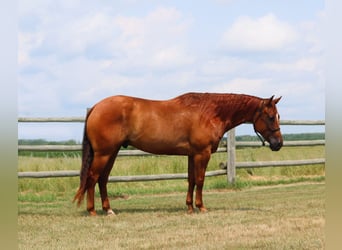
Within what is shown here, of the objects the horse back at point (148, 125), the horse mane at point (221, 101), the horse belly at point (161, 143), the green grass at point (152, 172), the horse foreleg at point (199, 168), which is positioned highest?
the horse mane at point (221, 101)

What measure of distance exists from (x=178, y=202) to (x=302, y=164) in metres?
5.00

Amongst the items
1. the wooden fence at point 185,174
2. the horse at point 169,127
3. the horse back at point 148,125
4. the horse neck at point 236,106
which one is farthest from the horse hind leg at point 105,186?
the wooden fence at point 185,174

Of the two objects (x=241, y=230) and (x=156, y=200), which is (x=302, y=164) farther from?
(x=241, y=230)

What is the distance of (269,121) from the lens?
764cm

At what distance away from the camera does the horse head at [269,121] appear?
7605 millimetres

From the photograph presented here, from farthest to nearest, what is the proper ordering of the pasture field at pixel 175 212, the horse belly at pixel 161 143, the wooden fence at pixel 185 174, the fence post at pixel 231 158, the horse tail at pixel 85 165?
the fence post at pixel 231 158 < the wooden fence at pixel 185 174 < the horse belly at pixel 161 143 < the horse tail at pixel 85 165 < the pasture field at pixel 175 212

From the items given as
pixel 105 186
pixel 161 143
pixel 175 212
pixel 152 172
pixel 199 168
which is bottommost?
pixel 175 212

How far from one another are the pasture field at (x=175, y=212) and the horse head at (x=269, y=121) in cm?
109

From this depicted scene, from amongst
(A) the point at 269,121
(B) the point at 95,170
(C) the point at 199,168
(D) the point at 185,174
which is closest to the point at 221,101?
(A) the point at 269,121

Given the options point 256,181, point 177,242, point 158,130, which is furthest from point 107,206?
point 256,181

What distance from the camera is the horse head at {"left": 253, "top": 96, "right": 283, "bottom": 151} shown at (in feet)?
25.0

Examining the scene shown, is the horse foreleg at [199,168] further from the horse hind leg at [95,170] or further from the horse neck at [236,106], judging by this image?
the horse hind leg at [95,170]

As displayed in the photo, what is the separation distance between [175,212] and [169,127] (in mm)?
1283

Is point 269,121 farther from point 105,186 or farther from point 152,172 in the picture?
point 152,172
